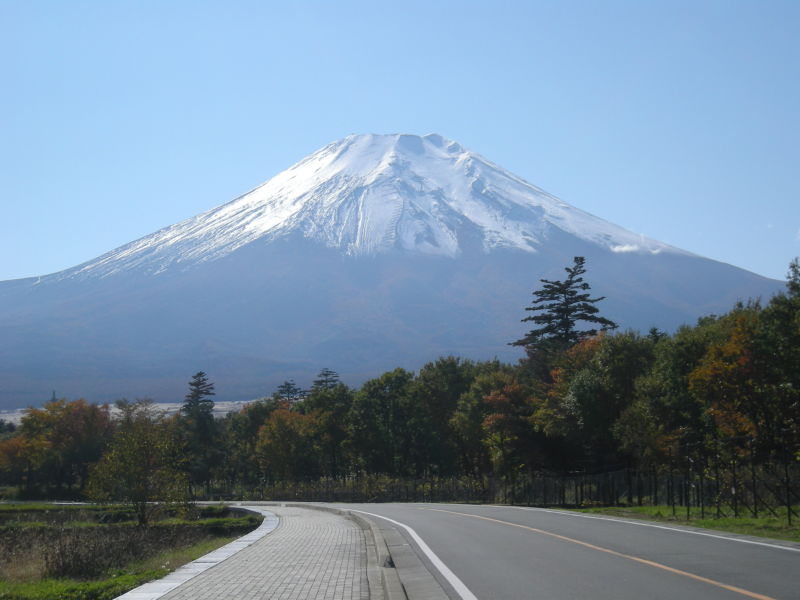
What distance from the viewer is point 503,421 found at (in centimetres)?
5006

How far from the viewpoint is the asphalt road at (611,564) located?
9.29 meters

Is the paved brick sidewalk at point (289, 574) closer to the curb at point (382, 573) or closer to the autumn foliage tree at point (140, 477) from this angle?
the curb at point (382, 573)

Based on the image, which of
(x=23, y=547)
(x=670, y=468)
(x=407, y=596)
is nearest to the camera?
(x=407, y=596)

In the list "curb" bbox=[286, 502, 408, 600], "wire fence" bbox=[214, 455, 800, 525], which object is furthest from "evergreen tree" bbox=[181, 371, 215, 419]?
"curb" bbox=[286, 502, 408, 600]

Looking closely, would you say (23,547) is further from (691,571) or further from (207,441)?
(207,441)

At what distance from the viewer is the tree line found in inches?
1144

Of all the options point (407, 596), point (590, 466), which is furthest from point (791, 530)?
point (590, 466)

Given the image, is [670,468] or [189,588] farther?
[670,468]

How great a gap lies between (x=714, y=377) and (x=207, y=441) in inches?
2404

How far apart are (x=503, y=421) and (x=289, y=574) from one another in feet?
128

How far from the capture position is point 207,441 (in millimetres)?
80750

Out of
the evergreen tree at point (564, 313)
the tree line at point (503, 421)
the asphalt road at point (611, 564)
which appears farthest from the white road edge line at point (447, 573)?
the evergreen tree at point (564, 313)

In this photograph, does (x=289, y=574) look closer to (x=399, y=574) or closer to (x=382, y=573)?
(x=382, y=573)

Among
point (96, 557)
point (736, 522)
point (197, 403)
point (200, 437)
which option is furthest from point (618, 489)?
point (197, 403)
